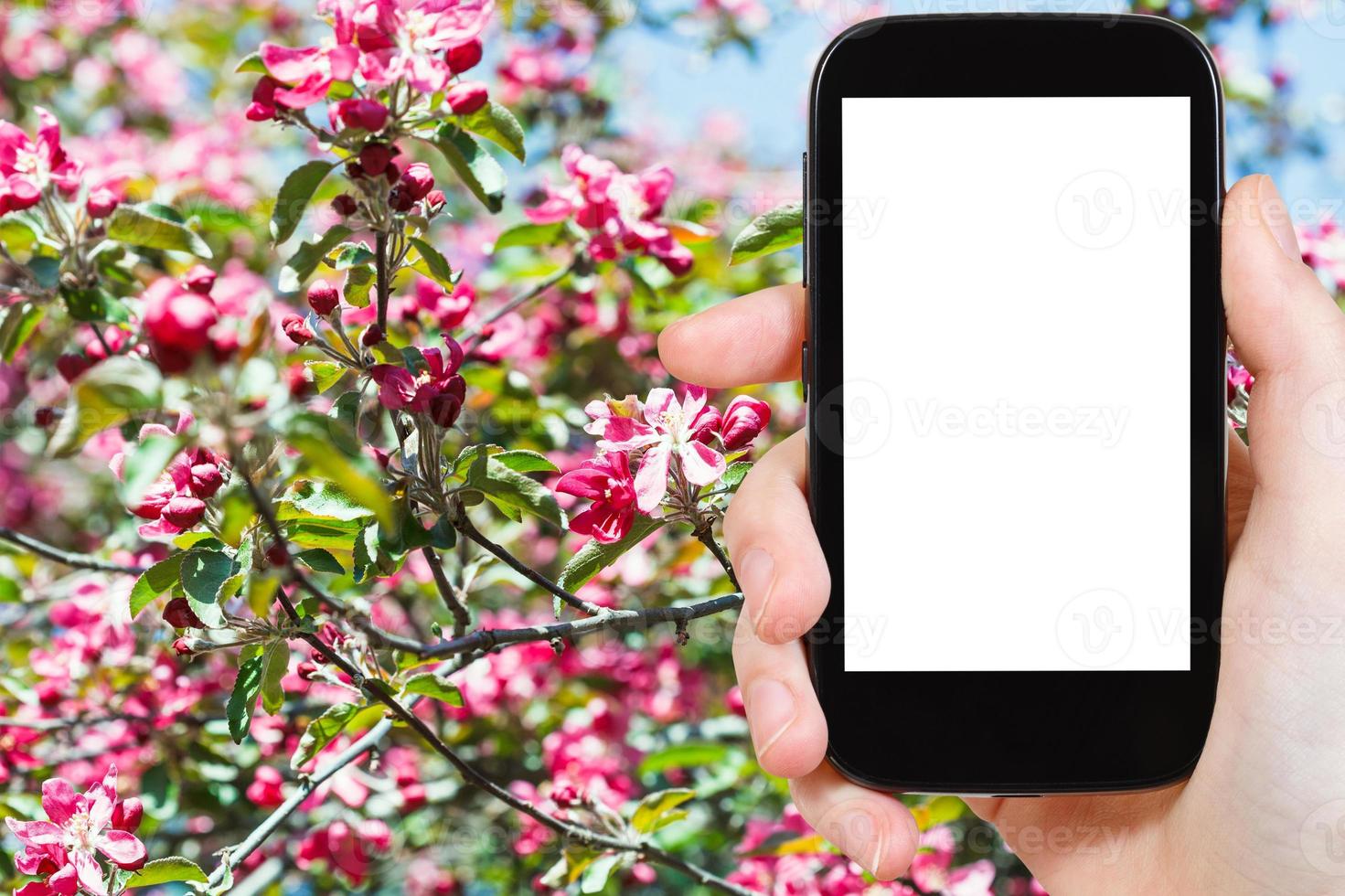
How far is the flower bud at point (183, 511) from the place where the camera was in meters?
0.89

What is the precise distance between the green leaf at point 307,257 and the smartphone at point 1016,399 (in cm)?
44

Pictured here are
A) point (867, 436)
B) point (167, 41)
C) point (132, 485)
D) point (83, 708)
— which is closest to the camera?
point (132, 485)

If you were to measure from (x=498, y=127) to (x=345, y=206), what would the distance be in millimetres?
195

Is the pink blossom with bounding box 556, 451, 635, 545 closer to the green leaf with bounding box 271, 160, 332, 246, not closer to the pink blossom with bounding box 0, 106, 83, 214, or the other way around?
the green leaf with bounding box 271, 160, 332, 246

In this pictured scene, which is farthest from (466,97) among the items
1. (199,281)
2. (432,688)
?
(432,688)

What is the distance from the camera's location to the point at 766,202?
8.06 ft

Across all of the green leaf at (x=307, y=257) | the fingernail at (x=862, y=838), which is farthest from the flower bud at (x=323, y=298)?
the fingernail at (x=862, y=838)

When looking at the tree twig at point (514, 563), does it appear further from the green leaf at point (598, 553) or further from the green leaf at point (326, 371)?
the green leaf at point (326, 371)

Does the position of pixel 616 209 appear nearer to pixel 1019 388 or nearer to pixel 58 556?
pixel 1019 388

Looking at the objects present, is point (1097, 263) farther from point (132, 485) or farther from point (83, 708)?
point (83, 708)

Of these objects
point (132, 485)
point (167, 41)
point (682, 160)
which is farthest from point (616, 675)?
point (167, 41)

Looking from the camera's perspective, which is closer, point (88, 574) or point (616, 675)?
point (88, 574)

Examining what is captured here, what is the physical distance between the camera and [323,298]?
0.97 metres

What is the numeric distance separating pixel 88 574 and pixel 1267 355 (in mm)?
1762
